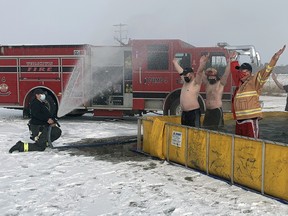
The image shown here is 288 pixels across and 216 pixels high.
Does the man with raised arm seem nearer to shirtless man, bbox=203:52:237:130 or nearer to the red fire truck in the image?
shirtless man, bbox=203:52:237:130

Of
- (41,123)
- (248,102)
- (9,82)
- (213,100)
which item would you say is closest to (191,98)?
(213,100)

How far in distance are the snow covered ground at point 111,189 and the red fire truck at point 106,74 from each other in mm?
4541

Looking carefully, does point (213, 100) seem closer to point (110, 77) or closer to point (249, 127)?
point (249, 127)

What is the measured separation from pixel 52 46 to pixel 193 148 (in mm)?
8307

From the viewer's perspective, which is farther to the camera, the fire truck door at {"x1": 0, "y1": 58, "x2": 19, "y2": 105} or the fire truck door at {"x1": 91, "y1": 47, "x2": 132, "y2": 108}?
the fire truck door at {"x1": 0, "y1": 58, "x2": 19, "y2": 105}

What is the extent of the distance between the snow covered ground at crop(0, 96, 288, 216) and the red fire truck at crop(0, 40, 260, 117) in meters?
4.54

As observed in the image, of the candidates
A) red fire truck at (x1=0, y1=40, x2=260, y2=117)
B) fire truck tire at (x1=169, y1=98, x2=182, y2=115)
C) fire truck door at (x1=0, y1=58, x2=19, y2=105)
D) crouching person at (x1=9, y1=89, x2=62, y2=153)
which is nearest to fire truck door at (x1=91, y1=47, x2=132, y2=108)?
red fire truck at (x1=0, y1=40, x2=260, y2=117)

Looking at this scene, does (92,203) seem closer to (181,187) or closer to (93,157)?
(181,187)

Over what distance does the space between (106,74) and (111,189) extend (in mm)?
7485

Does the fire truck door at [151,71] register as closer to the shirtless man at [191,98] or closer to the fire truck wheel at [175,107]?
the fire truck wheel at [175,107]

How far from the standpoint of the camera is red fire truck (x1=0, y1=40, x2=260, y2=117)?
11758mm

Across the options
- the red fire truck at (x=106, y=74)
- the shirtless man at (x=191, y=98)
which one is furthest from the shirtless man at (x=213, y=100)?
the red fire truck at (x=106, y=74)

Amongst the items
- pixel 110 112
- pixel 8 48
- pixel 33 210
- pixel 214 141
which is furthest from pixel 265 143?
pixel 8 48

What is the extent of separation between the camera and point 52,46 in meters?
13.0
